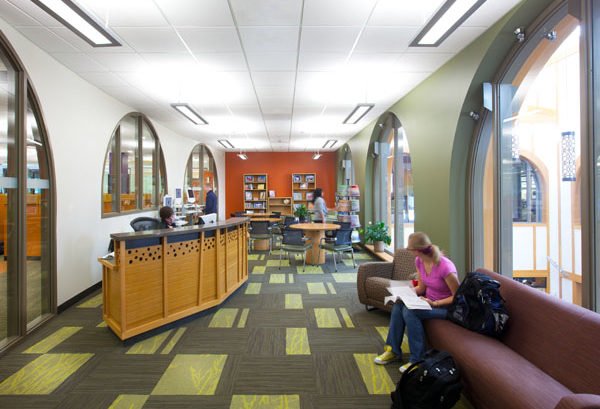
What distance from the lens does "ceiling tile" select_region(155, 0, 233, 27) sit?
9.61 ft

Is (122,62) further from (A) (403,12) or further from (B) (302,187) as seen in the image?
(B) (302,187)

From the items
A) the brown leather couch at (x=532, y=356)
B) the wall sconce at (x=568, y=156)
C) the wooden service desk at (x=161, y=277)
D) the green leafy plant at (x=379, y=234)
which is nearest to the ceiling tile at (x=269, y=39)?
the wooden service desk at (x=161, y=277)

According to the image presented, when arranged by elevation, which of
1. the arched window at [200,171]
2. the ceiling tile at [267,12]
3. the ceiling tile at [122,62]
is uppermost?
the ceiling tile at [122,62]

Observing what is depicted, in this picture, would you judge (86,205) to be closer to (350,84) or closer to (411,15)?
(350,84)

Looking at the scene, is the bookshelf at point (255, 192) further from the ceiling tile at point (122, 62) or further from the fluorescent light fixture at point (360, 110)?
the ceiling tile at point (122, 62)

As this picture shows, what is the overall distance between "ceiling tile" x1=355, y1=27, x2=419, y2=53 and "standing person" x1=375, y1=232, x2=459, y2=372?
7.37 ft

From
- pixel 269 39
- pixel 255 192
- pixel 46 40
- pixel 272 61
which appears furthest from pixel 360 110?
pixel 255 192

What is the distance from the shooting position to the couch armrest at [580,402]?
1296 millimetres

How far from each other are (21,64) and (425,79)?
525cm

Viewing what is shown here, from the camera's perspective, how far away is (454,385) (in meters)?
2.04

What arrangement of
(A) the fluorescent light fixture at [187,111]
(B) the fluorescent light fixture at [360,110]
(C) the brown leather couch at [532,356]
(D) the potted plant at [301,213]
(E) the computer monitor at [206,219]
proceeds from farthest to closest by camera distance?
(D) the potted plant at [301,213] < (B) the fluorescent light fixture at [360,110] < (A) the fluorescent light fixture at [187,111] < (E) the computer monitor at [206,219] < (C) the brown leather couch at [532,356]

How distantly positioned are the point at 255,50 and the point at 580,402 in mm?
4113

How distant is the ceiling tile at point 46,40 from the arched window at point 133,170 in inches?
77.5

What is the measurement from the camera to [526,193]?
3459 mm
